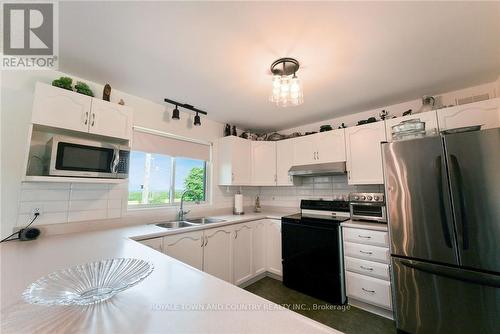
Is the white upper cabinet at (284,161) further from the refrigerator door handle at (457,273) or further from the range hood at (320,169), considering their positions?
the refrigerator door handle at (457,273)

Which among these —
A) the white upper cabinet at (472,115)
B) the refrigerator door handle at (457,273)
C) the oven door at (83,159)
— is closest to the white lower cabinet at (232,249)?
the oven door at (83,159)

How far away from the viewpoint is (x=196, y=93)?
2242 mm

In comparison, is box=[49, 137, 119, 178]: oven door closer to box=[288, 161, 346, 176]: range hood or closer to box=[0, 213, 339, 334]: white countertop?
box=[0, 213, 339, 334]: white countertop

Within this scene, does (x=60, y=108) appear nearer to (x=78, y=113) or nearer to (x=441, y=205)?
(x=78, y=113)

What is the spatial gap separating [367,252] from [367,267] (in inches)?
5.9

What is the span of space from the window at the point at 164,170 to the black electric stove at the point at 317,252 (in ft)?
4.58

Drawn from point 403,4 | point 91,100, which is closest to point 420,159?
point 403,4

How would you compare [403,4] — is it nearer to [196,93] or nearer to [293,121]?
[196,93]

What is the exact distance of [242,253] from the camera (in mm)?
2598

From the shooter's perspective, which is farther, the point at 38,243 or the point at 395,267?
the point at 395,267

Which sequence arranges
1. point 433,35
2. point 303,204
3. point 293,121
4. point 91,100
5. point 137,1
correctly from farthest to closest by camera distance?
point 293,121, point 303,204, point 91,100, point 433,35, point 137,1

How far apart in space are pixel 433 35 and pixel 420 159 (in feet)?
2.94

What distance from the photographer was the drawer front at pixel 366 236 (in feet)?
6.52

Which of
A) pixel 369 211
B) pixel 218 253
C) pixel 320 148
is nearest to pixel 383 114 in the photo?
pixel 320 148
